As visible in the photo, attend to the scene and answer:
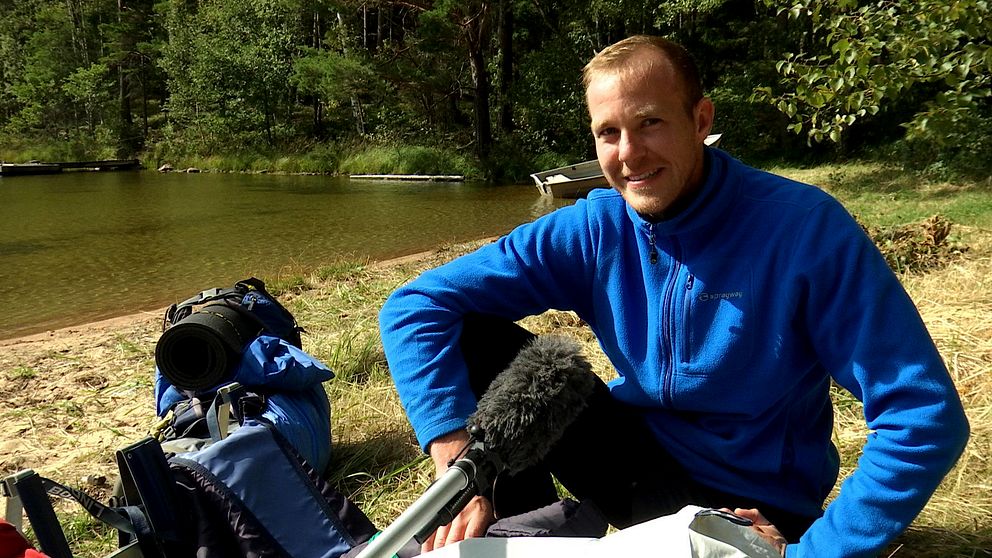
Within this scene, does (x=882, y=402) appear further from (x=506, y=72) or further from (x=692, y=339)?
(x=506, y=72)

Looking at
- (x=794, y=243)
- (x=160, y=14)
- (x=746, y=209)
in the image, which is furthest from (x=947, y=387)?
(x=160, y=14)

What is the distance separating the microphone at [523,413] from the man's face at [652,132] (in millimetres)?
406

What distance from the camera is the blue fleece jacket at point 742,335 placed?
1315 mm

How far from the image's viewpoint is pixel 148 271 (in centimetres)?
883

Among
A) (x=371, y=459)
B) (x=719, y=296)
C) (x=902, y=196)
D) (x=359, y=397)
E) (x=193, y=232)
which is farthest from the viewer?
(x=193, y=232)

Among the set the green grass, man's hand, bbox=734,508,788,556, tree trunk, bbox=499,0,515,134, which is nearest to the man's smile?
man's hand, bbox=734,508,788,556

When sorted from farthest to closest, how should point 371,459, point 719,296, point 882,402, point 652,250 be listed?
1. point 371,459
2. point 652,250
3. point 719,296
4. point 882,402

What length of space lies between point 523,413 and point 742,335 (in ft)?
1.65

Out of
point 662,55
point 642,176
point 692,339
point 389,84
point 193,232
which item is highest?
point 389,84

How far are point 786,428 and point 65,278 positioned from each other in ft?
28.8

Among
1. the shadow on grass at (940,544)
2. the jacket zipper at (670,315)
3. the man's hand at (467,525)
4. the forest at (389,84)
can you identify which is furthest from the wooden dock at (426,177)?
the man's hand at (467,525)

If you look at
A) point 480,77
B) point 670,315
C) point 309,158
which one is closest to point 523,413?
point 670,315

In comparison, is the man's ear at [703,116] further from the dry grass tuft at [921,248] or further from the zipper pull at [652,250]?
the dry grass tuft at [921,248]

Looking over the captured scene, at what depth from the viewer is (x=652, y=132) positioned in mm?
1669
